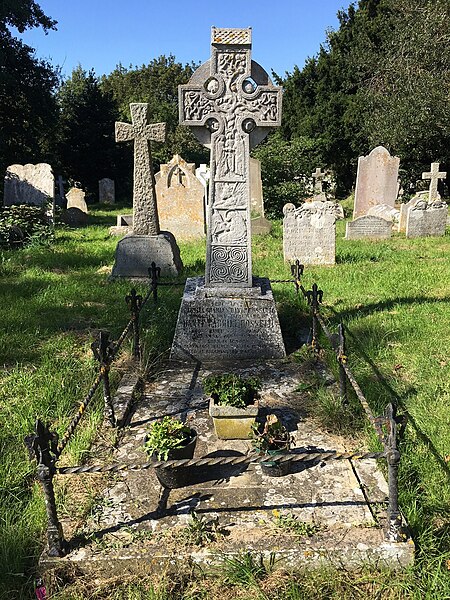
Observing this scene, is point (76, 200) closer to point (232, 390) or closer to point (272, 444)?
point (232, 390)

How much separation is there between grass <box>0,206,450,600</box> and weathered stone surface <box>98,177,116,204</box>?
55.9ft

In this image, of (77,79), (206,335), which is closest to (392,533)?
(206,335)

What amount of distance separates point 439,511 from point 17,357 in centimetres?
416

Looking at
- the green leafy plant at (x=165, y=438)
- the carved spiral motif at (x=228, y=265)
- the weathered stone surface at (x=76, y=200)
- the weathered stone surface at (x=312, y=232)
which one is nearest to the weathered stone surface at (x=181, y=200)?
the weathered stone surface at (x=312, y=232)

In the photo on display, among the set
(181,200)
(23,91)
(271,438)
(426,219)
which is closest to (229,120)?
(271,438)

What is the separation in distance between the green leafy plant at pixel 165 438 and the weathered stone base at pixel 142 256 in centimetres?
559

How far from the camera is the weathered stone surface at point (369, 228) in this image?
12.6m

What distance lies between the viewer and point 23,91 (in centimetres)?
2130

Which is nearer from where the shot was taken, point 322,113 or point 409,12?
point 409,12

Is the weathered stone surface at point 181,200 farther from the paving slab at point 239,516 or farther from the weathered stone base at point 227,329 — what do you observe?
the paving slab at point 239,516

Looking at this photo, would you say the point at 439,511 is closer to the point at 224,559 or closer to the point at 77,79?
the point at 224,559

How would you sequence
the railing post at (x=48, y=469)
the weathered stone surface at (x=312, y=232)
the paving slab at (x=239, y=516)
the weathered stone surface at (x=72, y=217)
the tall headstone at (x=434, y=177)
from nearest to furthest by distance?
the railing post at (x=48, y=469), the paving slab at (x=239, y=516), the weathered stone surface at (x=312, y=232), the tall headstone at (x=434, y=177), the weathered stone surface at (x=72, y=217)

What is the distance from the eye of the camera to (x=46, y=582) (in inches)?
93.7

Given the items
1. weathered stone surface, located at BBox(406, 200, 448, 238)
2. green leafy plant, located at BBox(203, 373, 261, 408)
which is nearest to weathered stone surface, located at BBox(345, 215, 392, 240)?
weathered stone surface, located at BBox(406, 200, 448, 238)
